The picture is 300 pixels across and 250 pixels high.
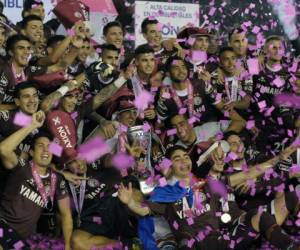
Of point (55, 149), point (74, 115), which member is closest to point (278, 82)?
point (74, 115)

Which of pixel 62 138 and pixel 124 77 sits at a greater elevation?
pixel 124 77

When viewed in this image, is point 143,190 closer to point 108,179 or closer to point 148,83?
point 108,179

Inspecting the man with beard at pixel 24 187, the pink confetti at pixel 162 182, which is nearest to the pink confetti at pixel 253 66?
the pink confetti at pixel 162 182

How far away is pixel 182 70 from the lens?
19.2ft

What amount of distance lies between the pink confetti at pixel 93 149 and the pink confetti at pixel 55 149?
25 centimetres

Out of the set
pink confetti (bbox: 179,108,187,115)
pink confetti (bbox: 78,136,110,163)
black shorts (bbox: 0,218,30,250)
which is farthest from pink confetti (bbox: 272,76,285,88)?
black shorts (bbox: 0,218,30,250)

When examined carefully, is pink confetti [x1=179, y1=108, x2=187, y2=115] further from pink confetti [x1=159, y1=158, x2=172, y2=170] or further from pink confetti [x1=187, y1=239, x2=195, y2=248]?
pink confetti [x1=187, y1=239, x2=195, y2=248]

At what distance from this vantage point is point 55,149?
16.5 feet

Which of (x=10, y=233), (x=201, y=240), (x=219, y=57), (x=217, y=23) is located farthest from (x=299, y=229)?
(x=217, y=23)

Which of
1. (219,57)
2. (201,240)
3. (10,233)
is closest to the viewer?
(10,233)

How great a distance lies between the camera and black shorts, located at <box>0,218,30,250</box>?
4.71m

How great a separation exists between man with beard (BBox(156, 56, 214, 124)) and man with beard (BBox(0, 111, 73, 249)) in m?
1.30

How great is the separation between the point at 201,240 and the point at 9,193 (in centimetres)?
152

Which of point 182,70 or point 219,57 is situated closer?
point 182,70
